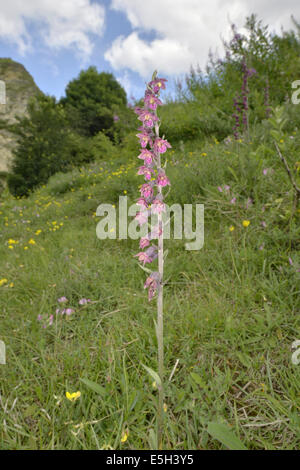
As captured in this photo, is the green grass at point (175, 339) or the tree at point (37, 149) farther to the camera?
the tree at point (37, 149)

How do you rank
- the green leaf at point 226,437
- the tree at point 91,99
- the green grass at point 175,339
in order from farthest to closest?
the tree at point 91,99, the green grass at point 175,339, the green leaf at point 226,437

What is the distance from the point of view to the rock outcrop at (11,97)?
17.3m

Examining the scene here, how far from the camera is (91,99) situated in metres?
22.8

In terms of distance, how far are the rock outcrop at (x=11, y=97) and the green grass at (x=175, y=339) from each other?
16599mm

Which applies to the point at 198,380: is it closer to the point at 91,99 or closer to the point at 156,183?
the point at 156,183

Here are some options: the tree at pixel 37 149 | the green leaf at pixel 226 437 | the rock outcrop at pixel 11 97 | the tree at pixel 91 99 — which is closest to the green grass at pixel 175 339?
the green leaf at pixel 226 437

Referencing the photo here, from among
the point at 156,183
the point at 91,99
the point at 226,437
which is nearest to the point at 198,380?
the point at 226,437

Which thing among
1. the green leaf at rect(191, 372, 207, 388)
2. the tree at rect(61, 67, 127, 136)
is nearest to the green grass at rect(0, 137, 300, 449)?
the green leaf at rect(191, 372, 207, 388)

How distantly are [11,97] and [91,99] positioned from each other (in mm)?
6186

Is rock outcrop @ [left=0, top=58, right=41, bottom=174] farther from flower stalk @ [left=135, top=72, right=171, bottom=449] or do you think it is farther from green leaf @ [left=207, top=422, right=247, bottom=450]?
green leaf @ [left=207, top=422, right=247, bottom=450]

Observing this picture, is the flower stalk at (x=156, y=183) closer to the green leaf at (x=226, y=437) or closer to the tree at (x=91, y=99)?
the green leaf at (x=226, y=437)

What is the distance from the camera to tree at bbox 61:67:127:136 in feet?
69.4

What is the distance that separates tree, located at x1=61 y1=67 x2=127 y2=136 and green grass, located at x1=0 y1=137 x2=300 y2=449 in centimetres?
1986

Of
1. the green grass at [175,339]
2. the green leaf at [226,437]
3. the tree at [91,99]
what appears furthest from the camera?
the tree at [91,99]
